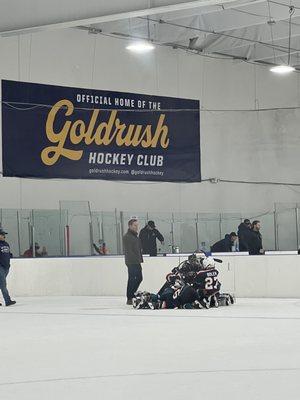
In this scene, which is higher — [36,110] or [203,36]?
[203,36]

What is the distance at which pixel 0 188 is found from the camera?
975 inches

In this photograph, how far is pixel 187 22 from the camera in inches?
1050

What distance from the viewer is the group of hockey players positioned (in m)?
15.3

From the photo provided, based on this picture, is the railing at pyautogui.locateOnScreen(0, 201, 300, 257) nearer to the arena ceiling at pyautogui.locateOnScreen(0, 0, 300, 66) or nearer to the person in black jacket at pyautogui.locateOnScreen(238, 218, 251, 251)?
the person in black jacket at pyautogui.locateOnScreen(238, 218, 251, 251)

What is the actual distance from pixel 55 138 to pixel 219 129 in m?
4.95

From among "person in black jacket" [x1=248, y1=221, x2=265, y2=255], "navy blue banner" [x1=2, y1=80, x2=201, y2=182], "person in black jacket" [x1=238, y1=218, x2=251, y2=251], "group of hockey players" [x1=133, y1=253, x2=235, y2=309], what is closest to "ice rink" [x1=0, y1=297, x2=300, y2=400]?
"group of hockey players" [x1=133, y1=253, x2=235, y2=309]

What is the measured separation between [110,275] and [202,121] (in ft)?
28.5

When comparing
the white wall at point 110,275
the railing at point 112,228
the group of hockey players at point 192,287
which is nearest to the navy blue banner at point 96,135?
the railing at point 112,228

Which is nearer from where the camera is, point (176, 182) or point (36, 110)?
point (36, 110)

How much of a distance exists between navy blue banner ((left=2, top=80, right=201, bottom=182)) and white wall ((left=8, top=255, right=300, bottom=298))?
4.50 meters

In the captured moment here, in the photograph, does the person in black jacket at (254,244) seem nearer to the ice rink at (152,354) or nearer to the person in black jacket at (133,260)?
the person in black jacket at (133,260)

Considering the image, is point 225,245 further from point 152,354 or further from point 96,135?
point 152,354

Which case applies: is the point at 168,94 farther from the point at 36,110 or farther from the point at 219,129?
the point at 36,110

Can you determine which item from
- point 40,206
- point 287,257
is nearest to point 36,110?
point 40,206
